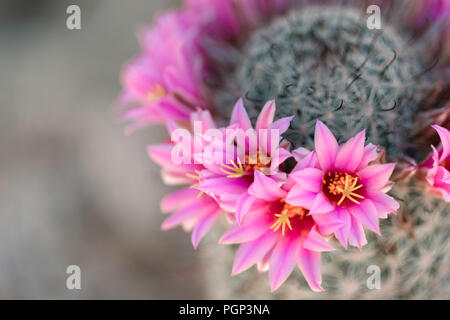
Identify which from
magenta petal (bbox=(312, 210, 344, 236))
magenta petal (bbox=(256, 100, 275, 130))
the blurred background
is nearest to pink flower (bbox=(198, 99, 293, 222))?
magenta petal (bbox=(256, 100, 275, 130))

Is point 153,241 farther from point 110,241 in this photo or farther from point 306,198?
point 306,198

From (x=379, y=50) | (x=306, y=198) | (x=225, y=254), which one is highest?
(x=379, y=50)

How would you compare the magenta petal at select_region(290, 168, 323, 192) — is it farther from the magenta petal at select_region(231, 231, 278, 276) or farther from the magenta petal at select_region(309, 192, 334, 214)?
the magenta petal at select_region(231, 231, 278, 276)

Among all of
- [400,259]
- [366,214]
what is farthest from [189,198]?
[400,259]

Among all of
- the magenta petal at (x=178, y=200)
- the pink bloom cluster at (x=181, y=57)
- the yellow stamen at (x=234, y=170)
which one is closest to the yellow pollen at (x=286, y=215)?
the yellow stamen at (x=234, y=170)

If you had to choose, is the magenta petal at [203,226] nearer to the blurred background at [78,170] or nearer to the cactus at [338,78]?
the cactus at [338,78]
